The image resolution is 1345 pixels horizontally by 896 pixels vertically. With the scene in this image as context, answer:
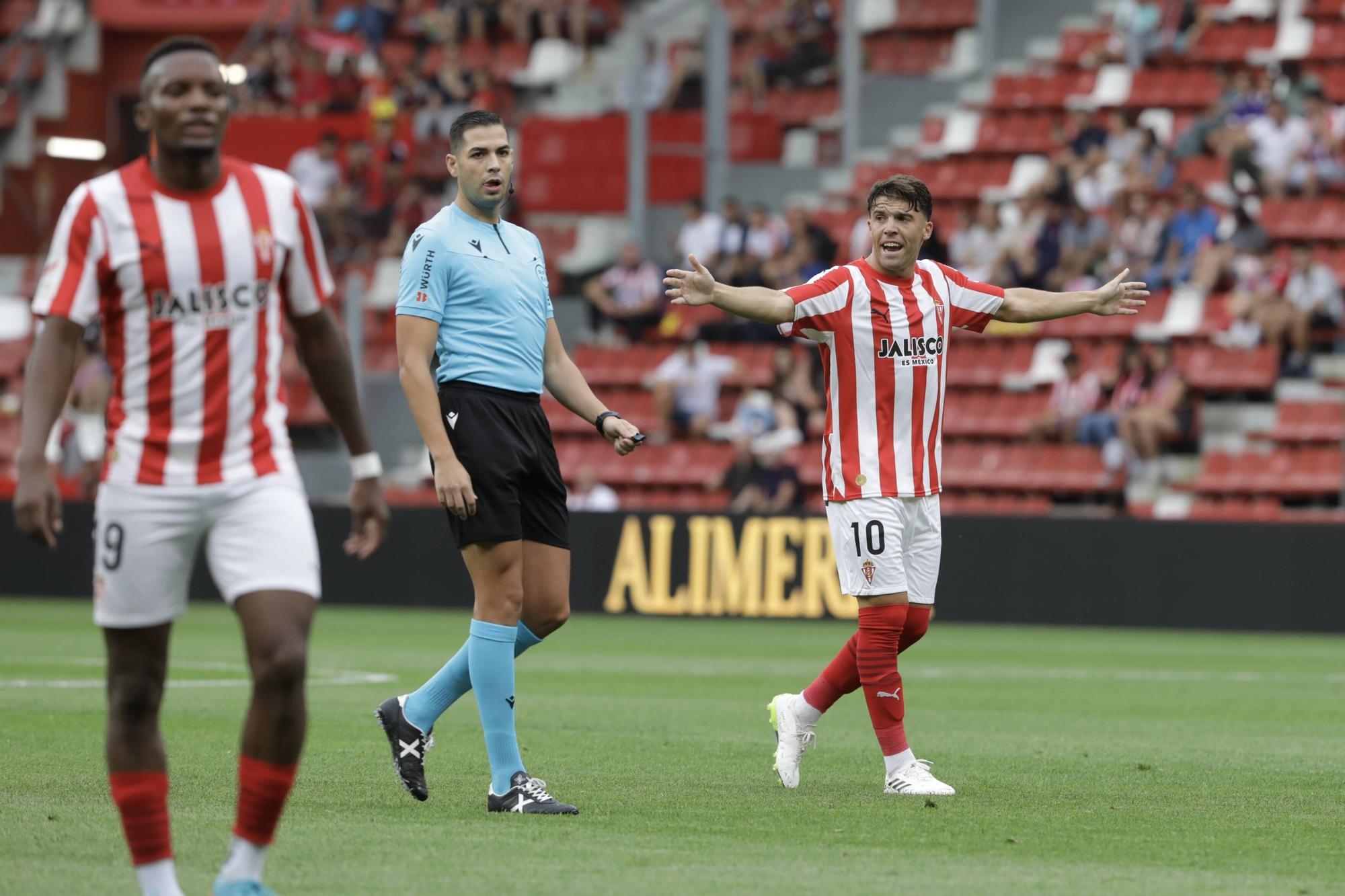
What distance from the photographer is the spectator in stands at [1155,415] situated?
20.3m

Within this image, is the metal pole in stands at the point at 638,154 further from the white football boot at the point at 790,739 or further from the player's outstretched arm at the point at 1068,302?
the white football boot at the point at 790,739

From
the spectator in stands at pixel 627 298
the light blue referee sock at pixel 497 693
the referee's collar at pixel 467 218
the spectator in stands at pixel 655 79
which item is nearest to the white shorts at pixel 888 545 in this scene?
the light blue referee sock at pixel 497 693

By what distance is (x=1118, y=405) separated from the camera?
67.9ft

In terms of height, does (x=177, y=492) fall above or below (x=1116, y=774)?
above

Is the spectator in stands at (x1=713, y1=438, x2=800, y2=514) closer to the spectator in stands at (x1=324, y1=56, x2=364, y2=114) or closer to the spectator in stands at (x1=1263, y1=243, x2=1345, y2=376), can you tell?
the spectator in stands at (x1=1263, y1=243, x2=1345, y2=376)

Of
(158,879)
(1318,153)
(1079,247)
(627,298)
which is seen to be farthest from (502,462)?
(627,298)

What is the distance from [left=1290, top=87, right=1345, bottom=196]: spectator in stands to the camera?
2189 cm

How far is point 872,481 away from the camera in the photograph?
323 inches

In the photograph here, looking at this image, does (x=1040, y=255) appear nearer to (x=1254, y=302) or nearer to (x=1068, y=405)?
(x=1068, y=405)

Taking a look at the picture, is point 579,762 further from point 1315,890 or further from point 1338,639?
point 1338,639

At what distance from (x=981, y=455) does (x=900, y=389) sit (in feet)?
44.8

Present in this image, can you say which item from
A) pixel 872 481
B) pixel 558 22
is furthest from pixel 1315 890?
pixel 558 22

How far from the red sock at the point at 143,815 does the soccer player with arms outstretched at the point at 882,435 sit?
3.25m

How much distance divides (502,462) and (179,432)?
210 centimetres
